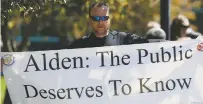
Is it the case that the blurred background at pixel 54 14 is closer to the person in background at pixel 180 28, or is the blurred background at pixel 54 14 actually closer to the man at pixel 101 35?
the man at pixel 101 35

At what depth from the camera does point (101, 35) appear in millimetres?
Result: 5266

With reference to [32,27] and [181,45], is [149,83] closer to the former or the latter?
[181,45]

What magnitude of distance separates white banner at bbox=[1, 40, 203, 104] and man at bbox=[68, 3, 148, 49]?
117 mm

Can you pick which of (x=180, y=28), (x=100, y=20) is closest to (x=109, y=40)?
(x=100, y=20)

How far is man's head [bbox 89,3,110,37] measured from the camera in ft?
17.1

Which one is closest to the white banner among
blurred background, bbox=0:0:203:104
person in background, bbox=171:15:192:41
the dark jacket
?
the dark jacket

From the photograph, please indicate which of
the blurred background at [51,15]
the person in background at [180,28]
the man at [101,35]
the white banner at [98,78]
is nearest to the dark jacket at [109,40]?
→ the man at [101,35]

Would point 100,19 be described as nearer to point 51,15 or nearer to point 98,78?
point 98,78

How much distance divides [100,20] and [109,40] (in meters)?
0.20

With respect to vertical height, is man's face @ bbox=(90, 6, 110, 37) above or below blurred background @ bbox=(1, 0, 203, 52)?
above

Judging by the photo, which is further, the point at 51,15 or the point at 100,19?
the point at 51,15

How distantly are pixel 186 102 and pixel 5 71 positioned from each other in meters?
1.55

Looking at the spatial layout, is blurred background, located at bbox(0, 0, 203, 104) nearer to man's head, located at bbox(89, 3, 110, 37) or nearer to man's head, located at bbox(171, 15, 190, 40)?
man's head, located at bbox(171, 15, 190, 40)

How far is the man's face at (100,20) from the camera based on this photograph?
5.21 meters
